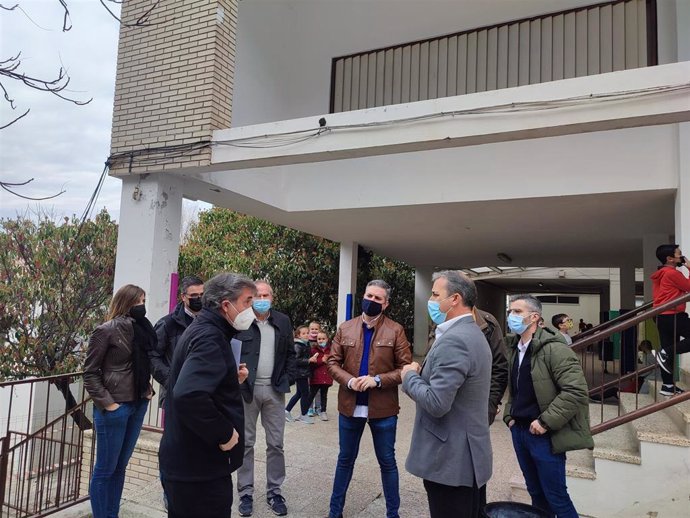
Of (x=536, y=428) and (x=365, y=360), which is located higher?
(x=365, y=360)

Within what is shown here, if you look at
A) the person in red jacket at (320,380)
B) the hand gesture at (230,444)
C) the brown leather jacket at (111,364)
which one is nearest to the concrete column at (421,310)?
the person in red jacket at (320,380)

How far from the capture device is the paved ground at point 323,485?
12.4 ft

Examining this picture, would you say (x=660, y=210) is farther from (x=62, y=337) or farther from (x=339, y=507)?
(x=62, y=337)

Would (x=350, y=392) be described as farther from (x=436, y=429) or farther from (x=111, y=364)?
(x=111, y=364)

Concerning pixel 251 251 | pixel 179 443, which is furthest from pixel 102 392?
pixel 251 251

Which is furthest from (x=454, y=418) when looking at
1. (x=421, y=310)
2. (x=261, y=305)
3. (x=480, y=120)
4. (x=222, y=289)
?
(x=421, y=310)

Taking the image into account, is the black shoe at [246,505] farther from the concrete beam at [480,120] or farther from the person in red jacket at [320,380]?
the concrete beam at [480,120]

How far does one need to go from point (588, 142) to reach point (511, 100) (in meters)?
2.72

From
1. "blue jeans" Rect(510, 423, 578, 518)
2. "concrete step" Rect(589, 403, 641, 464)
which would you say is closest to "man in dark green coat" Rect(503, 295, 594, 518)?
"blue jeans" Rect(510, 423, 578, 518)

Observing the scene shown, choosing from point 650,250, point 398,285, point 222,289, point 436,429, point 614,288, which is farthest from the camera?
point 614,288

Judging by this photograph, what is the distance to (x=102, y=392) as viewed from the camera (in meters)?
3.18

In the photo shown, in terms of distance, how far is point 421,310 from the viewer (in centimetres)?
1622

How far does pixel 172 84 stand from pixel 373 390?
482 centimetres

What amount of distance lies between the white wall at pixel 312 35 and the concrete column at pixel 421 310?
881cm
